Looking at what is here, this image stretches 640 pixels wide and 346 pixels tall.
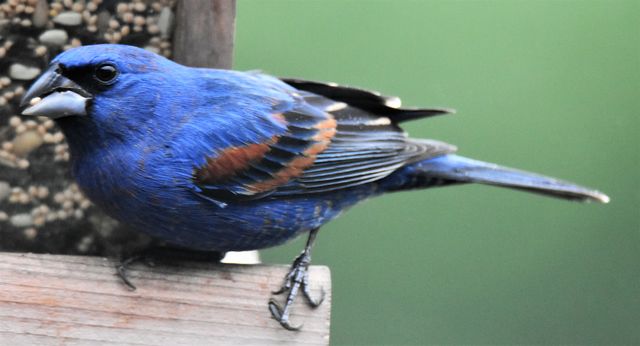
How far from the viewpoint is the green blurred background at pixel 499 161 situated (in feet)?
16.6

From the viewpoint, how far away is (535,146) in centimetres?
514

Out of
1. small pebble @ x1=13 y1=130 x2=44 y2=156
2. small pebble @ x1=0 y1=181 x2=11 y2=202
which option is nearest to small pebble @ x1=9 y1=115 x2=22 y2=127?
small pebble @ x1=13 y1=130 x2=44 y2=156

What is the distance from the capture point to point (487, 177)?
371cm

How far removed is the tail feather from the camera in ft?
Result: 12.1

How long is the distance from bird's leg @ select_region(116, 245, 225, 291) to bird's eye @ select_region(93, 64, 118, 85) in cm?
47

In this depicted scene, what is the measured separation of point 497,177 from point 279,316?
889mm

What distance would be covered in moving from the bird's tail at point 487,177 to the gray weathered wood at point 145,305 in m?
0.57

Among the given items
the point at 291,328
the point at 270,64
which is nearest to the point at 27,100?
the point at 291,328

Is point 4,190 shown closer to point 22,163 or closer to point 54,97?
point 22,163

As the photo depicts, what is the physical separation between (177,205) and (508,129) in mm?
2344

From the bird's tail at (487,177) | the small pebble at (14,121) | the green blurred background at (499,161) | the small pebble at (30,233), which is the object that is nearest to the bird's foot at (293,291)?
the bird's tail at (487,177)

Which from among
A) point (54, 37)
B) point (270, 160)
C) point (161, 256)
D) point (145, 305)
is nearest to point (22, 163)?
point (54, 37)

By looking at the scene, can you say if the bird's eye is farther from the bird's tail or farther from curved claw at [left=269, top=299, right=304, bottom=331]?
the bird's tail

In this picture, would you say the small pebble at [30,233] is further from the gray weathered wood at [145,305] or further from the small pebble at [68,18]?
the small pebble at [68,18]
